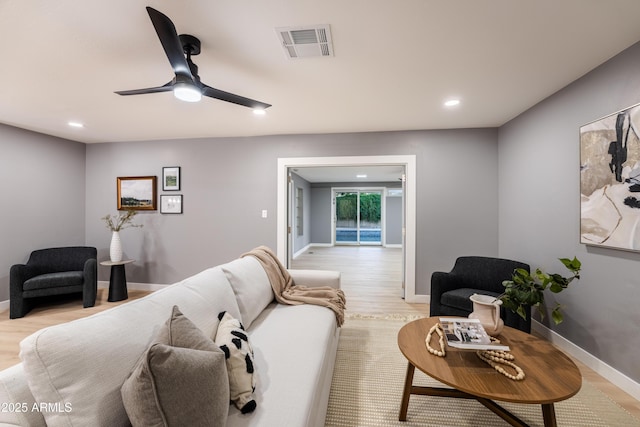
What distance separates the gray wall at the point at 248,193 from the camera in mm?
3717

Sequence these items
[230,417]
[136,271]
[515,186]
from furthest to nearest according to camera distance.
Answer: [136,271]
[515,186]
[230,417]

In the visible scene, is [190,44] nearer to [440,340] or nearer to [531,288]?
[440,340]

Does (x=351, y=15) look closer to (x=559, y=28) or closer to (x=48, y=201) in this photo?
(x=559, y=28)

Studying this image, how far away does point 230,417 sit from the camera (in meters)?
1.07

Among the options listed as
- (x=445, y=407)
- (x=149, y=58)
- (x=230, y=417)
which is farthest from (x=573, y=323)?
(x=149, y=58)

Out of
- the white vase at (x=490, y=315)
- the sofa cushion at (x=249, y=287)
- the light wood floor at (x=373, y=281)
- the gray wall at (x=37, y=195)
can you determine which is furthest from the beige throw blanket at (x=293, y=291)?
the gray wall at (x=37, y=195)

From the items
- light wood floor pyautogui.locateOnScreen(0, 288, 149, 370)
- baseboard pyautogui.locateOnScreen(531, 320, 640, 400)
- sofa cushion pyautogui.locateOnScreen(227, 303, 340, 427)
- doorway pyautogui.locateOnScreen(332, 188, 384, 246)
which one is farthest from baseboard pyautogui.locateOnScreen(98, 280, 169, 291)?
→ doorway pyautogui.locateOnScreen(332, 188, 384, 246)

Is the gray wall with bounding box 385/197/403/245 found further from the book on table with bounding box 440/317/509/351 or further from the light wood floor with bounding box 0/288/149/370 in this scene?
the book on table with bounding box 440/317/509/351

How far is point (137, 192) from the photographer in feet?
14.2

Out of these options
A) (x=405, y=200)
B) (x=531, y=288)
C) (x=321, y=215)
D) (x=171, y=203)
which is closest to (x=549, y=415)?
(x=531, y=288)

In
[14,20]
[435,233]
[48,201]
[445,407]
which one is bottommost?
[445,407]

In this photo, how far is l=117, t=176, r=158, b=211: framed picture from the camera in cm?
428

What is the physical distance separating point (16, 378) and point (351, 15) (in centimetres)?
211

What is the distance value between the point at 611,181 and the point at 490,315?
141cm
